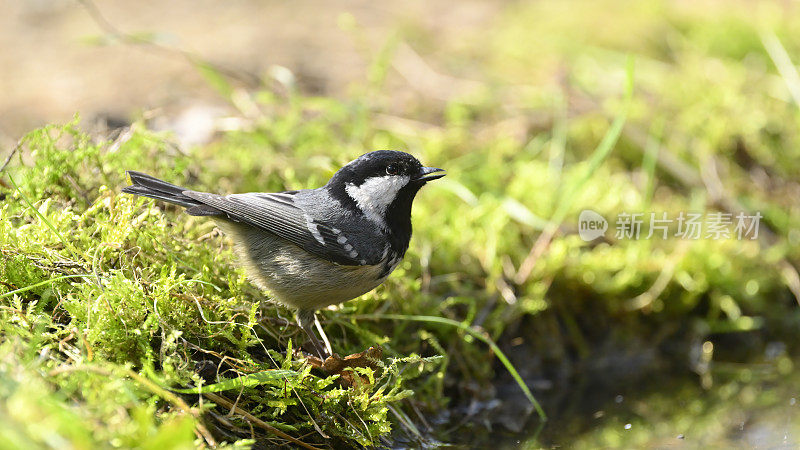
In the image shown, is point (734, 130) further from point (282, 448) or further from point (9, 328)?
point (9, 328)

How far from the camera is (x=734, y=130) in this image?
17.9 feet

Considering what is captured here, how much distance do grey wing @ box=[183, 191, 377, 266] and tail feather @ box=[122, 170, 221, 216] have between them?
0.04m

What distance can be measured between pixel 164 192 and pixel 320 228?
640mm

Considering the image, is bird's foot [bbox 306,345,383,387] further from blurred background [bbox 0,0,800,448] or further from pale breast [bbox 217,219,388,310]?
blurred background [bbox 0,0,800,448]

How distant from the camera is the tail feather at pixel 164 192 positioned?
3008 millimetres

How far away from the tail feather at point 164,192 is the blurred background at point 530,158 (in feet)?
0.87

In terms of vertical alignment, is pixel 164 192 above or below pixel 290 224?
above

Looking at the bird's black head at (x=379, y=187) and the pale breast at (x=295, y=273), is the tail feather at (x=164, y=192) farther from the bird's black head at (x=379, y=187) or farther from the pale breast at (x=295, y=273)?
the bird's black head at (x=379, y=187)

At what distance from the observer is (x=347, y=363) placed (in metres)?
2.89
